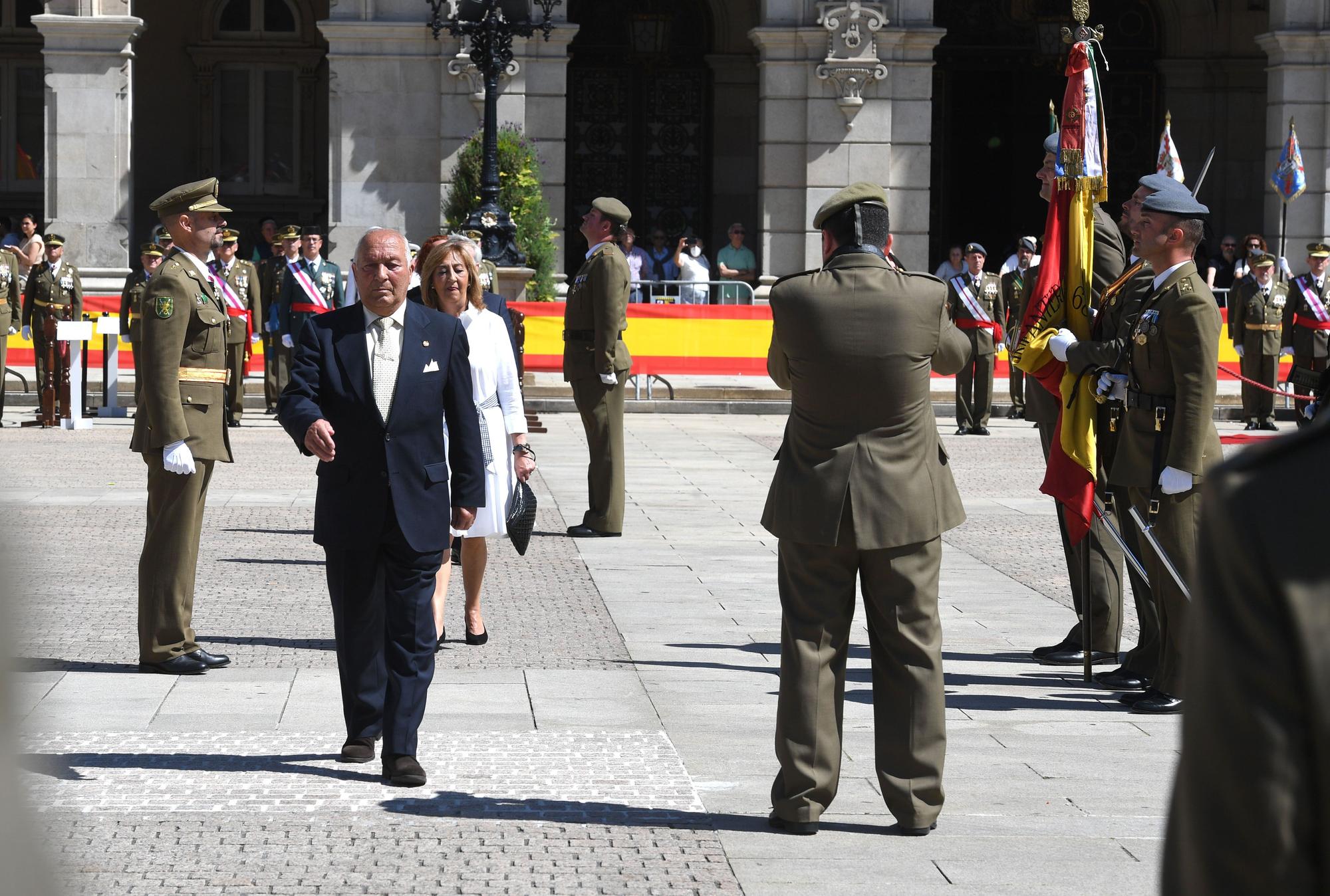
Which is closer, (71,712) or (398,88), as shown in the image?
(71,712)

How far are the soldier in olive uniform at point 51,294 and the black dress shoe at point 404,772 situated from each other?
15549mm

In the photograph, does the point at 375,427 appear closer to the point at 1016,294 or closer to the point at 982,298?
the point at 1016,294

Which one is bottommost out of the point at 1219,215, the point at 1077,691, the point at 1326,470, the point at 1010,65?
the point at 1077,691

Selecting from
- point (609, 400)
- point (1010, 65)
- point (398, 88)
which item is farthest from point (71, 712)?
point (1010, 65)

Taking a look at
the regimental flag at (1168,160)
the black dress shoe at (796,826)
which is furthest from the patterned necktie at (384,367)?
the regimental flag at (1168,160)

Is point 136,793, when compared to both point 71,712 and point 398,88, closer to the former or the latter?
point 71,712

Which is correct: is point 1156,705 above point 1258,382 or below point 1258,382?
below

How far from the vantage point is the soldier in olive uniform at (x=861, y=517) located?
5.48 meters

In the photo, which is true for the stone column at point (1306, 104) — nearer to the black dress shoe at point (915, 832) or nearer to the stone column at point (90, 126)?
the stone column at point (90, 126)

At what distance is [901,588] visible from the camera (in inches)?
217

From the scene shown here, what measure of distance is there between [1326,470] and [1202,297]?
6.21m

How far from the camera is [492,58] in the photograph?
2078 centimetres

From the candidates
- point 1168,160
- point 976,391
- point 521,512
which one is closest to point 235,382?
point 976,391

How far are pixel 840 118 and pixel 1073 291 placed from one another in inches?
705
